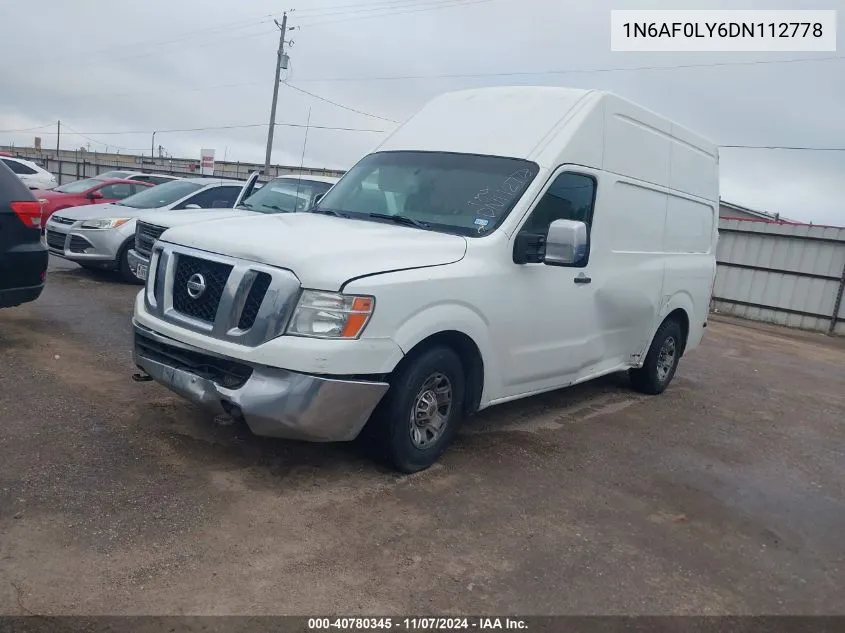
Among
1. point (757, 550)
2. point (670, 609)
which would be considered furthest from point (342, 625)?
point (757, 550)

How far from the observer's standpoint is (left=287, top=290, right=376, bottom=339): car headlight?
3717mm

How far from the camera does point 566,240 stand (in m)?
4.50

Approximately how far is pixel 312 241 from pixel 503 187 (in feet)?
4.79

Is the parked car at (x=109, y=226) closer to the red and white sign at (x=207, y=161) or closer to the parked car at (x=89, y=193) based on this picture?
the parked car at (x=89, y=193)

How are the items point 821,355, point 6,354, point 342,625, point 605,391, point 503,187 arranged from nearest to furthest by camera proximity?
point 342,625, point 503,187, point 6,354, point 605,391, point 821,355

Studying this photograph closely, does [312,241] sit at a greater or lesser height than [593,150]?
lesser

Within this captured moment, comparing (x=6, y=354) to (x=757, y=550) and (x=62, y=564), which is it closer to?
(x=62, y=564)

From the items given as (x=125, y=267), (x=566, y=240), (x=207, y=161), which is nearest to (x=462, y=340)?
(x=566, y=240)

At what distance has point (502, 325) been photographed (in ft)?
15.1

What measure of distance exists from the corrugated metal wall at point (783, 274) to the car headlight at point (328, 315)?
45.4ft

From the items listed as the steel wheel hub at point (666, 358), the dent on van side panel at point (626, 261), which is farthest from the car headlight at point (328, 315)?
the steel wheel hub at point (666, 358)

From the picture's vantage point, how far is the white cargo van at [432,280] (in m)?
3.75

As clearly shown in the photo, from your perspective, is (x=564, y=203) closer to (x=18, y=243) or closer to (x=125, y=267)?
(x=18, y=243)

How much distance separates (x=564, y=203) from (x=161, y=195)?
7530 mm
